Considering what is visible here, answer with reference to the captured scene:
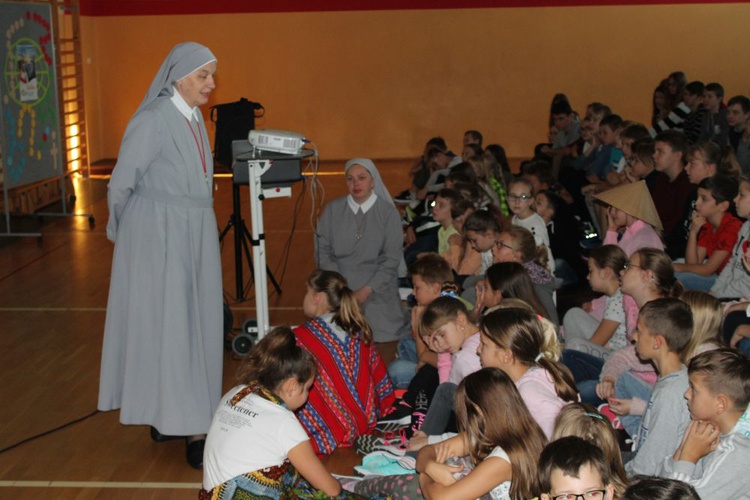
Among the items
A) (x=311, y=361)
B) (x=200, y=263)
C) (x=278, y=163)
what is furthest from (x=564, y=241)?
(x=311, y=361)

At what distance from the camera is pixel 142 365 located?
373 cm

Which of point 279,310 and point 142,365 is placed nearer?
point 142,365

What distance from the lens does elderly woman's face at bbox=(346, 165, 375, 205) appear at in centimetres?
549

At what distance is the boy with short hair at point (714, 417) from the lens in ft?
8.53

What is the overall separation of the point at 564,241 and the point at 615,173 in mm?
1330

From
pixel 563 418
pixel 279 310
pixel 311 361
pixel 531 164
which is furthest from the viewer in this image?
pixel 531 164

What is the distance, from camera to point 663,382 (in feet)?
9.86

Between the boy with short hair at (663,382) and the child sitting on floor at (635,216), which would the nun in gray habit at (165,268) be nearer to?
the boy with short hair at (663,382)

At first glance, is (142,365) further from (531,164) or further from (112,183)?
(531,164)

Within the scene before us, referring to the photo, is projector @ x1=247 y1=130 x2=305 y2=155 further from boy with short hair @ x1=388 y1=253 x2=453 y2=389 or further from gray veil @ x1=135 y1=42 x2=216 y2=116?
boy with short hair @ x1=388 y1=253 x2=453 y2=389

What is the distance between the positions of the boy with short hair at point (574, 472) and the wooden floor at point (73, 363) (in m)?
1.70

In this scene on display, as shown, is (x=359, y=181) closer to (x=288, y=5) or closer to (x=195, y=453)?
(x=195, y=453)

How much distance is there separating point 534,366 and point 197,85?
1729 mm

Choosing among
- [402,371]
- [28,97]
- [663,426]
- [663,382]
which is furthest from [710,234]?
[28,97]
